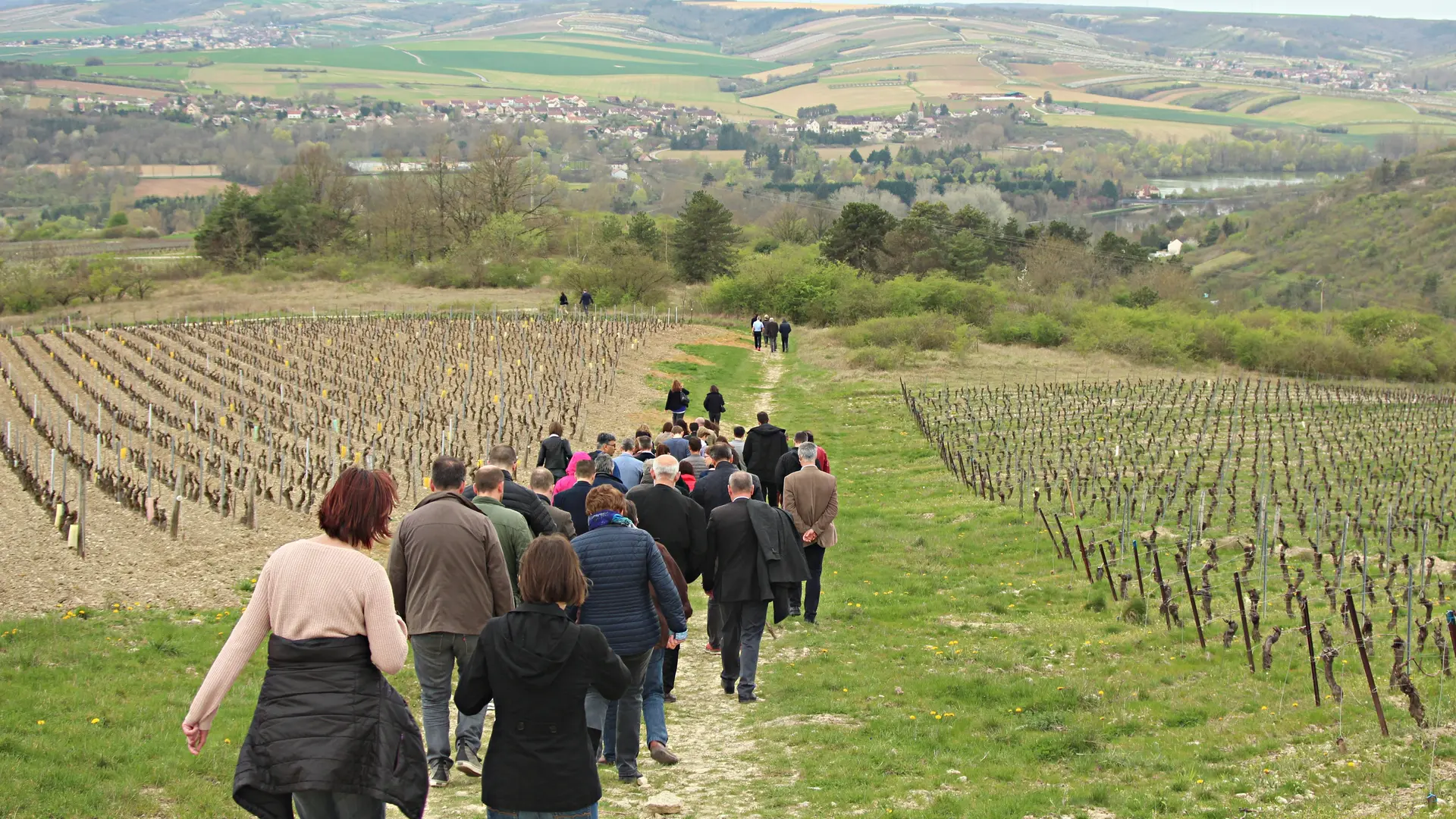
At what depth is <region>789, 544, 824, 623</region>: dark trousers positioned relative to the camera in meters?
12.4

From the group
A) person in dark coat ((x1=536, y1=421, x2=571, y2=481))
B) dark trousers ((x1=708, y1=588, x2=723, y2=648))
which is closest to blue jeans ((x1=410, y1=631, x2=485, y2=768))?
dark trousers ((x1=708, y1=588, x2=723, y2=648))

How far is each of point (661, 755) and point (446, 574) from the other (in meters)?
1.99

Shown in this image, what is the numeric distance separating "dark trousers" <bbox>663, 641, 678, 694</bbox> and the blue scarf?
78.1 inches

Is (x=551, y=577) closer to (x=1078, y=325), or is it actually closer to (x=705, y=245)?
(x=1078, y=325)

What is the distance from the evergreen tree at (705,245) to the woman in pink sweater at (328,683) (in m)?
60.8

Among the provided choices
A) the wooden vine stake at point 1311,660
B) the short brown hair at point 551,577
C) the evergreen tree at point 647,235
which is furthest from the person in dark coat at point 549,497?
the evergreen tree at point 647,235

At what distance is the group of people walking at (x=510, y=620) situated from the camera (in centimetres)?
504

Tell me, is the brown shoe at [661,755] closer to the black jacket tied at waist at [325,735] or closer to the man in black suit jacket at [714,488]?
the man in black suit jacket at [714,488]

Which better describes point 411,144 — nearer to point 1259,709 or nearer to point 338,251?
point 338,251

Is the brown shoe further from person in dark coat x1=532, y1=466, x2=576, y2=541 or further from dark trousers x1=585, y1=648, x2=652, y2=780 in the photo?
person in dark coat x1=532, y1=466, x2=576, y2=541

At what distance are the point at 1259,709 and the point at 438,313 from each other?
43519 mm

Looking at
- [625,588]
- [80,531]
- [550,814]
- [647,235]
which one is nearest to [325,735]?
[550,814]

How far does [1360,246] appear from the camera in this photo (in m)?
92.9

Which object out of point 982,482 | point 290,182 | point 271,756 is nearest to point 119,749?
point 271,756
